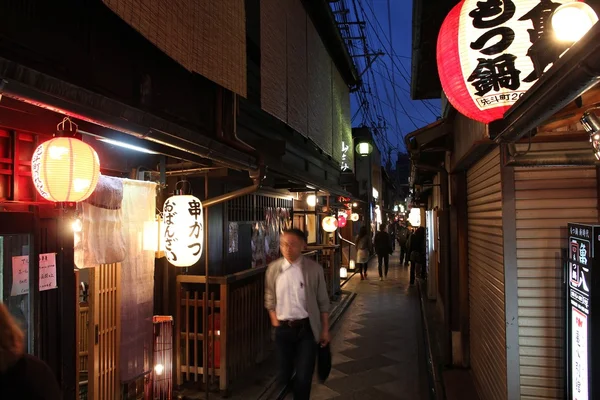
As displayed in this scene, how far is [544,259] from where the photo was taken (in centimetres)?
524

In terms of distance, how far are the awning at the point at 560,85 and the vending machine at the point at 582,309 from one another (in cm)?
150

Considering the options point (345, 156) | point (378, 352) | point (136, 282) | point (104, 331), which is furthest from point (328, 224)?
point (104, 331)

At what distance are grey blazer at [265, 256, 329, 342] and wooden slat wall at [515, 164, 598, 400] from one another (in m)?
2.54

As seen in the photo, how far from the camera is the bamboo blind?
191 inches

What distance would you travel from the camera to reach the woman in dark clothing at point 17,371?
247 centimetres

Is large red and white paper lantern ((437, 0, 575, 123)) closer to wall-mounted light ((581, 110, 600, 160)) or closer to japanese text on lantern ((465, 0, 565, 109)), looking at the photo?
japanese text on lantern ((465, 0, 565, 109))

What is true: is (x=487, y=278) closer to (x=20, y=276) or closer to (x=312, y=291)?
(x=312, y=291)

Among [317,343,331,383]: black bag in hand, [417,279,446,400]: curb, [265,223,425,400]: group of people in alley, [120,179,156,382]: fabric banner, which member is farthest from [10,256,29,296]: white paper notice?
[417,279,446,400]: curb

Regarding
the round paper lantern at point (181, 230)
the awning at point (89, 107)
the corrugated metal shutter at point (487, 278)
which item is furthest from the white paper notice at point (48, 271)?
the corrugated metal shutter at point (487, 278)

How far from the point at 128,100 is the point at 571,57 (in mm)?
5331

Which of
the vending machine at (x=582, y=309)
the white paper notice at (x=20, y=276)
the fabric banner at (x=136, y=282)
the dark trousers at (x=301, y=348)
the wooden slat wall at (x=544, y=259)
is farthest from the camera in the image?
the fabric banner at (x=136, y=282)

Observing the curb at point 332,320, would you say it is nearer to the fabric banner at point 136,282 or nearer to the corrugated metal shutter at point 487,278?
the fabric banner at point 136,282

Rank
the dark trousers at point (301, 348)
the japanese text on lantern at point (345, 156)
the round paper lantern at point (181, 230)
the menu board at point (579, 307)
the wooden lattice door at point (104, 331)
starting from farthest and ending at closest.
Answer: the japanese text on lantern at point (345, 156) < the round paper lantern at point (181, 230) < the wooden lattice door at point (104, 331) < the dark trousers at point (301, 348) < the menu board at point (579, 307)

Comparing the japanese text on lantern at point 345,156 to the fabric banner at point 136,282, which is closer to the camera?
the fabric banner at point 136,282
